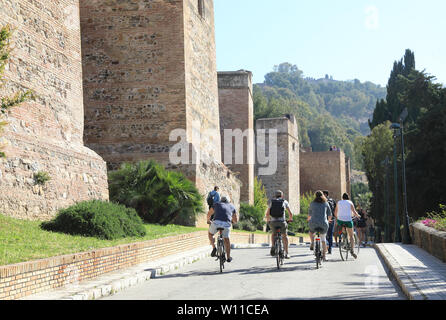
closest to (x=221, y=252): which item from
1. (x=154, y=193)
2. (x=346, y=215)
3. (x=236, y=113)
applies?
(x=346, y=215)

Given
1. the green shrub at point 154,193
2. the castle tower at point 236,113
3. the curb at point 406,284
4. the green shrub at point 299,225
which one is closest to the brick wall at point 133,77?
the green shrub at point 154,193

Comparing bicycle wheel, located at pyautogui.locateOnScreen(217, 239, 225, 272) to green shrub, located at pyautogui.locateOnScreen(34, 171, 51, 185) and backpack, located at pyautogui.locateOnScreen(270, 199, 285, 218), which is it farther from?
green shrub, located at pyautogui.locateOnScreen(34, 171, 51, 185)

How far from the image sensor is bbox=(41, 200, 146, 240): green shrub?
14570 mm

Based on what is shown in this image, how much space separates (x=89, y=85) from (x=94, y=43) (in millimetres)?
1873

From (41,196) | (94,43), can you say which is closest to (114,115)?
(94,43)

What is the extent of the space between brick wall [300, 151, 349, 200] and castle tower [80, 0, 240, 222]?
1570 inches

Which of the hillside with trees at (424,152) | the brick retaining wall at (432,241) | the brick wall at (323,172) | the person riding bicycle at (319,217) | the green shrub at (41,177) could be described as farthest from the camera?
the brick wall at (323,172)

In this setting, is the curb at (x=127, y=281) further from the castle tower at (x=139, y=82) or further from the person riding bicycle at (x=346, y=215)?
the castle tower at (x=139, y=82)

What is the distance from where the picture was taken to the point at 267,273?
13156 millimetres

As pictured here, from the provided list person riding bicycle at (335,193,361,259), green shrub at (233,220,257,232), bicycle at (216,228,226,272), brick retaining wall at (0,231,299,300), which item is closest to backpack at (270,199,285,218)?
bicycle at (216,228,226,272)

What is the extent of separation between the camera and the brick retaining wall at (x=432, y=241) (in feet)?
46.0

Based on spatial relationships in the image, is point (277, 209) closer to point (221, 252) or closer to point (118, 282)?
point (221, 252)

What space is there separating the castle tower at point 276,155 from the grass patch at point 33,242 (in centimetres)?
3451

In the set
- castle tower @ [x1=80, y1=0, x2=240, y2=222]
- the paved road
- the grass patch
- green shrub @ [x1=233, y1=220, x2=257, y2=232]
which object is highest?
castle tower @ [x1=80, y1=0, x2=240, y2=222]
